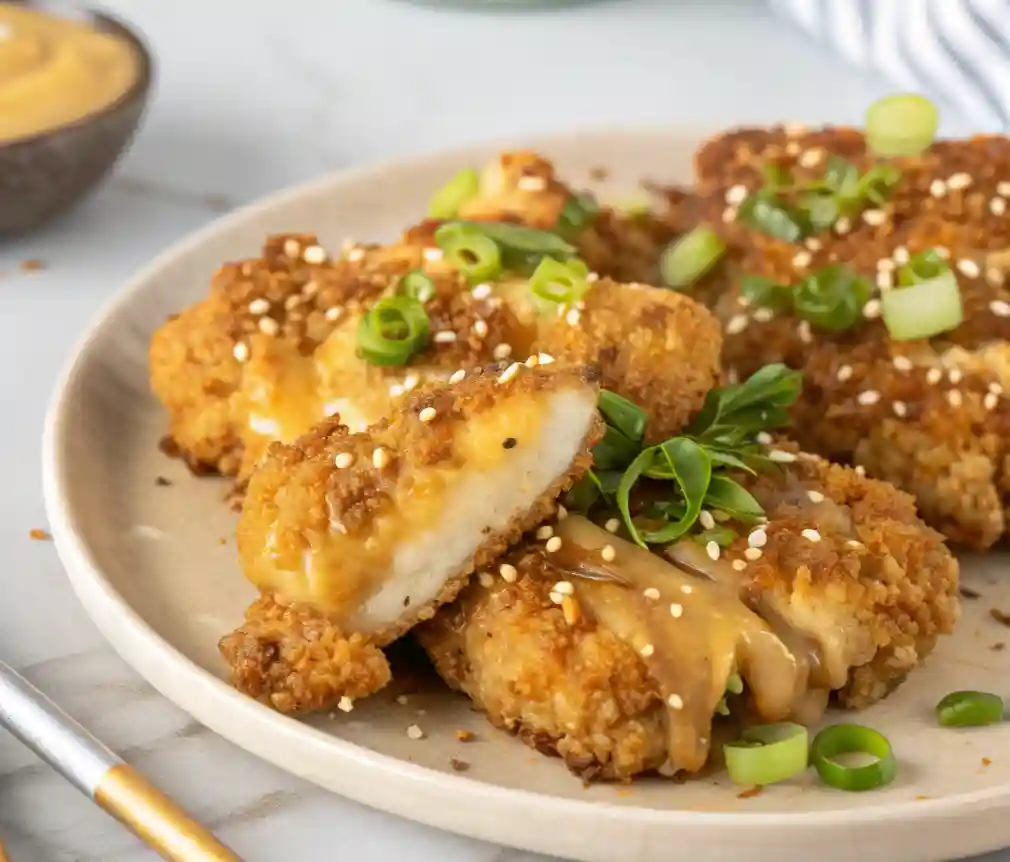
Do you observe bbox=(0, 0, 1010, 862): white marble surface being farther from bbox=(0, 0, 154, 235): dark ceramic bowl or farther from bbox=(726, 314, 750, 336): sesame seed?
bbox=(726, 314, 750, 336): sesame seed

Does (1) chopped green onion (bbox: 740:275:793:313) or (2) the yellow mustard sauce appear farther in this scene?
(2) the yellow mustard sauce

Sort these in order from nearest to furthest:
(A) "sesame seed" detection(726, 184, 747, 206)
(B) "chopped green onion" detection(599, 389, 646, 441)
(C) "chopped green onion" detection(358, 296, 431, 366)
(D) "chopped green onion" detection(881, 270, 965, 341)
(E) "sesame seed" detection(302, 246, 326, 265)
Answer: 1. (B) "chopped green onion" detection(599, 389, 646, 441)
2. (C) "chopped green onion" detection(358, 296, 431, 366)
3. (D) "chopped green onion" detection(881, 270, 965, 341)
4. (E) "sesame seed" detection(302, 246, 326, 265)
5. (A) "sesame seed" detection(726, 184, 747, 206)

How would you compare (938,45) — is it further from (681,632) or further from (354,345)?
(681,632)

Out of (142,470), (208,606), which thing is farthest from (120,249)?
(208,606)

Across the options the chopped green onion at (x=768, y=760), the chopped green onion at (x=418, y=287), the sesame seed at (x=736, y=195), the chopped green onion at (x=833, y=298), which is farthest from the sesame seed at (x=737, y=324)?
the chopped green onion at (x=768, y=760)

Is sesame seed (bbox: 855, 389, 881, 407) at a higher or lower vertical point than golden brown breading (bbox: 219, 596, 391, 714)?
higher

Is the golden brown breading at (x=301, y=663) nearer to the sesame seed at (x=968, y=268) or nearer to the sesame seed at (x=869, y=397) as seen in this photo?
the sesame seed at (x=869, y=397)

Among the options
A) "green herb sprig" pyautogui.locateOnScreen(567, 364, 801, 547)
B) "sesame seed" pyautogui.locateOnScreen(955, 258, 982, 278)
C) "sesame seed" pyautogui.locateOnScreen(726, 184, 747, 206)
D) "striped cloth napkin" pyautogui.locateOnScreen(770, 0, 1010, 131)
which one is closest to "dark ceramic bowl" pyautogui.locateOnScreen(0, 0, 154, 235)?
"sesame seed" pyautogui.locateOnScreen(726, 184, 747, 206)
